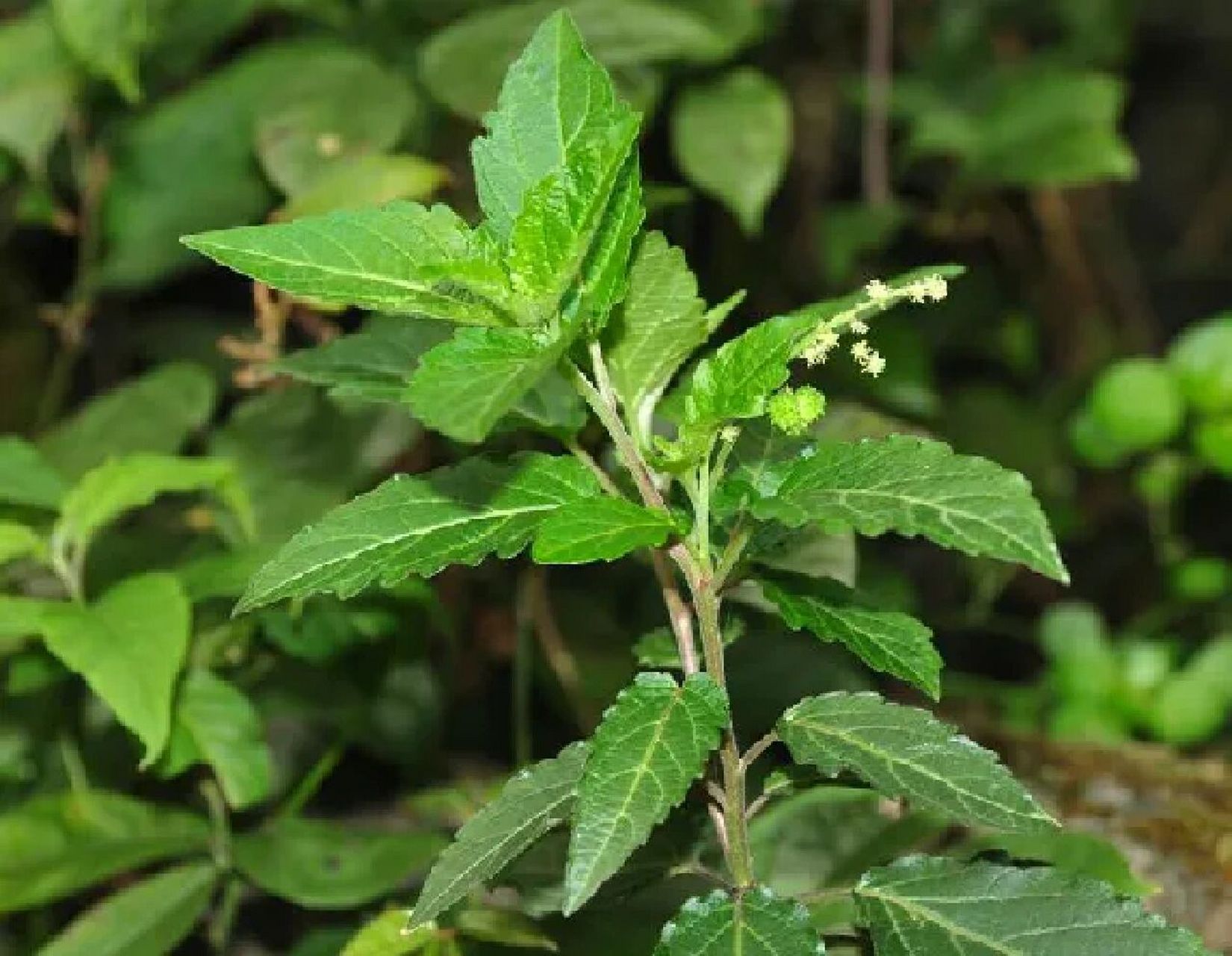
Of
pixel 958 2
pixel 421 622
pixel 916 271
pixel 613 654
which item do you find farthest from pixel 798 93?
pixel 916 271

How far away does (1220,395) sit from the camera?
6.01 ft

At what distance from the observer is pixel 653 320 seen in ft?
2.86

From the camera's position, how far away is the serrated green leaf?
2.47 ft

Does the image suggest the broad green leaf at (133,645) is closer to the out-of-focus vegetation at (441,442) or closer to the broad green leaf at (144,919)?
the out-of-focus vegetation at (441,442)

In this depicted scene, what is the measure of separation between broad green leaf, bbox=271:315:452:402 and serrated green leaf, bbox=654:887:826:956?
→ 367 mm

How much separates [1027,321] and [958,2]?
52cm

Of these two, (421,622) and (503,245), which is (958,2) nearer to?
(421,622)

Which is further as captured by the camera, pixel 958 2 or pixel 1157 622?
pixel 958 2

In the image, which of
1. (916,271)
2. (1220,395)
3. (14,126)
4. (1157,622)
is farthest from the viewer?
(1157,622)

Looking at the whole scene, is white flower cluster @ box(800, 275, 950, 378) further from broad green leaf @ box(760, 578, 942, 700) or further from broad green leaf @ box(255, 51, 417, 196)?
broad green leaf @ box(255, 51, 417, 196)

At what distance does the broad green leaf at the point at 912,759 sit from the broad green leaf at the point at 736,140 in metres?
0.83

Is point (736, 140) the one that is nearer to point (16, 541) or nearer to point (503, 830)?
point (16, 541)

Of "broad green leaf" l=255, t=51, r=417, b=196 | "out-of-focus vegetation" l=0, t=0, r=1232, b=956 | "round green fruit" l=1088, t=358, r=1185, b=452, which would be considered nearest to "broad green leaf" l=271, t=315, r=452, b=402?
"out-of-focus vegetation" l=0, t=0, r=1232, b=956

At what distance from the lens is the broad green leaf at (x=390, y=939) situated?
3.28 ft
